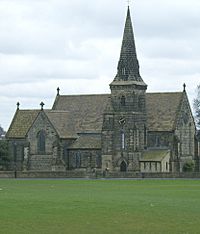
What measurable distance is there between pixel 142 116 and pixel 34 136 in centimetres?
1519

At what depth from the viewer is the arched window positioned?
11444 cm

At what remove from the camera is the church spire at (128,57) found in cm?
10981

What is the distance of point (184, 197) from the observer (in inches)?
1973

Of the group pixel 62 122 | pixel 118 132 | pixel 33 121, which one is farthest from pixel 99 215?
pixel 33 121

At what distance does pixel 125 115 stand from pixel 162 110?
20.7ft

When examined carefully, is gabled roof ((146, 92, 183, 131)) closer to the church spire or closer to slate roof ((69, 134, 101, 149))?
the church spire

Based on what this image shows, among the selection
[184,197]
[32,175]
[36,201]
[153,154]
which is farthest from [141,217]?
[153,154]

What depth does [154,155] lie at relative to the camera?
357ft

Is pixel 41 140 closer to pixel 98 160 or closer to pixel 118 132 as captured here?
pixel 98 160

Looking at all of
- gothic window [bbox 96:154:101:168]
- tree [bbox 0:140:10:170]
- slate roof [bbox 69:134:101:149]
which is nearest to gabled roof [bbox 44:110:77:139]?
slate roof [bbox 69:134:101:149]

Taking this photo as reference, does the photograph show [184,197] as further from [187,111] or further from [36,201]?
[187,111]

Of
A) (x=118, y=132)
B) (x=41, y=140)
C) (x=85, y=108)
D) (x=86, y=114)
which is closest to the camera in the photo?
(x=118, y=132)

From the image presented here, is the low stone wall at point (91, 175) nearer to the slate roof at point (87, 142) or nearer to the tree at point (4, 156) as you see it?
the slate roof at point (87, 142)

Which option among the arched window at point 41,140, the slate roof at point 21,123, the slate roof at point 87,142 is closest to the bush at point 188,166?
the slate roof at point 87,142
